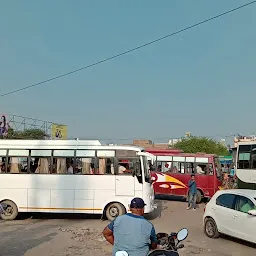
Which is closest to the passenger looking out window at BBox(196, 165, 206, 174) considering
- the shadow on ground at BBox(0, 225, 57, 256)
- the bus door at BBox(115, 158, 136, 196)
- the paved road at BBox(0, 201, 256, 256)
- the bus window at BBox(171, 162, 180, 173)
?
the bus window at BBox(171, 162, 180, 173)

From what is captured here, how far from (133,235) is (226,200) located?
6.65 metres

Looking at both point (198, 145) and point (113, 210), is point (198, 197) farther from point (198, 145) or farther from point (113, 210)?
point (198, 145)

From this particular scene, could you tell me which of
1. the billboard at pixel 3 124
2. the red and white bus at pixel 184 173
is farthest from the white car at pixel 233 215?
the billboard at pixel 3 124

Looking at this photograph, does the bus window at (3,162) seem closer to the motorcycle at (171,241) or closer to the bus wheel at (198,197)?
the bus wheel at (198,197)

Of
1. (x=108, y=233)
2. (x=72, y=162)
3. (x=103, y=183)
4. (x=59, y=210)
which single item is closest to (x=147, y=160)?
(x=103, y=183)

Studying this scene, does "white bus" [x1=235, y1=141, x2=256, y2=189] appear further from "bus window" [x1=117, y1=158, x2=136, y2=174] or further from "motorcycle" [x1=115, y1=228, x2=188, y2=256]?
"motorcycle" [x1=115, y1=228, x2=188, y2=256]

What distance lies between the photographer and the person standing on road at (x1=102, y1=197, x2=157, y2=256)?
432 centimetres

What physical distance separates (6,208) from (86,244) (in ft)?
18.0

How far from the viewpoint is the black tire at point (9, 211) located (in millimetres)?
14125

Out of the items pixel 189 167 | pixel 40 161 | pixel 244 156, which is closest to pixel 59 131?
pixel 189 167

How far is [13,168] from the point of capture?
1448cm

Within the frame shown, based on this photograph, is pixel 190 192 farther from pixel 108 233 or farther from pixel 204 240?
pixel 108 233

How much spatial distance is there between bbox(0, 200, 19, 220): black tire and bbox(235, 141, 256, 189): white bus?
9894mm

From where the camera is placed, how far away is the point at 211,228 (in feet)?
35.2
